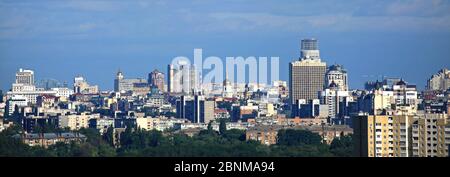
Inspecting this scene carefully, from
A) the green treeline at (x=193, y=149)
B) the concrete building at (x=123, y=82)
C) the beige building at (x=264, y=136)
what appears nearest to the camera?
the green treeline at (x=193, y=149)

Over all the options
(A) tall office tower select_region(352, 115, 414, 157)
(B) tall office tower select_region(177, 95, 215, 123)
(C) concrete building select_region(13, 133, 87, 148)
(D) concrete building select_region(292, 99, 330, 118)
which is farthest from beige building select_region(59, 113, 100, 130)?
(A) tall office tower select_region(352, 115, 414, 157)

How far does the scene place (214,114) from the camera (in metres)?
20.6

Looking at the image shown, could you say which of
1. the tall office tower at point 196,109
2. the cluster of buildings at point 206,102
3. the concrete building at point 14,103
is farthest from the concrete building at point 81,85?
the tall office tower at point 196,109

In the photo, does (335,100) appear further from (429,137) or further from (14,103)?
(429,137)

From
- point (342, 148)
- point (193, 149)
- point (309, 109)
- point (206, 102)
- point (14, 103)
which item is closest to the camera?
point (193, 149)

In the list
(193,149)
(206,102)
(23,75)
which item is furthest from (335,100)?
(193,149)

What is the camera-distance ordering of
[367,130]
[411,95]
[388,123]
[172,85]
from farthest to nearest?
[172,85]
[411,95]
[388,123]
[367,130]

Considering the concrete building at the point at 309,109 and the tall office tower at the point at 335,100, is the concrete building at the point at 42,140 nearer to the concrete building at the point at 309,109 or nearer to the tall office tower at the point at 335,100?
the tall office tower at the point at 335,100

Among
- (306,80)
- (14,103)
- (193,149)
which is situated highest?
(306,80)
